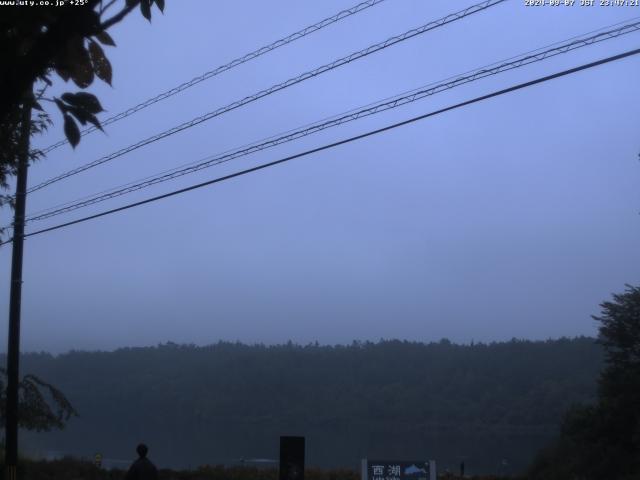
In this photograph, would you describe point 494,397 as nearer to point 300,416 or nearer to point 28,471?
point 300,416

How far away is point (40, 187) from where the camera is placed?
63.0 ft

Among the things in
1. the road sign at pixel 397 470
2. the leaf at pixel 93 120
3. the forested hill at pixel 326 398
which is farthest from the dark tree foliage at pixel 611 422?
the leaf at pixel 93 120

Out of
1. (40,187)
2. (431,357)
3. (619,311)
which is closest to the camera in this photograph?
(40,187)

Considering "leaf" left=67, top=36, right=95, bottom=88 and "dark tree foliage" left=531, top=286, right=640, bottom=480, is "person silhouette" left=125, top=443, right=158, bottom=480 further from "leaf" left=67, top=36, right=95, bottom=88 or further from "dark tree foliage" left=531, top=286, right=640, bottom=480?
"dark tree foliage" left=531, top=286, right=640, bottom=480

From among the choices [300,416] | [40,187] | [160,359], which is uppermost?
[40,187]

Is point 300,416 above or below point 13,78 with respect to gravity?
below

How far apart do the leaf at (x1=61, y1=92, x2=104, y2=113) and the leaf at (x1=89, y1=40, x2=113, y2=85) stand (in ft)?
0.60

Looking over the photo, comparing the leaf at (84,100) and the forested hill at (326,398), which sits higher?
the leaf at (84,100)

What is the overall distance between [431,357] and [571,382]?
3408cm

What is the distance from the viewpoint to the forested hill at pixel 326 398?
54.1 m

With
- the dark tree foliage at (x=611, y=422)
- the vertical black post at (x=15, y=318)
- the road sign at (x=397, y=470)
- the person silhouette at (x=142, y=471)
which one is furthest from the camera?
the dark tree foliage at (x=611, y=422)

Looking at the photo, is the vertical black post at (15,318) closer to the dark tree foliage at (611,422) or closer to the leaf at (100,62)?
the leaf at (100,62)

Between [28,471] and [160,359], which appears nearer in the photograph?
[28,471]

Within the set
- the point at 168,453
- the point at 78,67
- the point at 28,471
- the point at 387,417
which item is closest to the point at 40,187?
the point at 28,471
